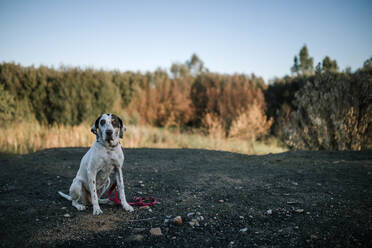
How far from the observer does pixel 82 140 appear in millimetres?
8336

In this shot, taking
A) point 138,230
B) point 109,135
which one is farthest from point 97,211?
point 109,135

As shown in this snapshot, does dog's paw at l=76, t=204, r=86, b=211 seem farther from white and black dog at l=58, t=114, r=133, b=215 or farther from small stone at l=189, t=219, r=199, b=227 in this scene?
small stone at l=189, t=219, r=199, b=227

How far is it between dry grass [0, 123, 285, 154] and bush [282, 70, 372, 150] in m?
2.07

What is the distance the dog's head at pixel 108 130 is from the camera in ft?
9.11

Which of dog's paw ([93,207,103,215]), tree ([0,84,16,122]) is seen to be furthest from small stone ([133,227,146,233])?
tree ([0,84,16,122])

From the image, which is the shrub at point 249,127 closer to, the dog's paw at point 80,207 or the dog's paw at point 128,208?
the dog's paw at point 128,208

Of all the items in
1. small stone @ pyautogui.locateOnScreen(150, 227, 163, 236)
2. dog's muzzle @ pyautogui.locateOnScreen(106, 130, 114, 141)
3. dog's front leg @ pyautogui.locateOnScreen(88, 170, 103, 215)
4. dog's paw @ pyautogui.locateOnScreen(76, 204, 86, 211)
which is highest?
dog's muzzle @ pyautogui.locateOnScreen(106, 130, 114, 141)

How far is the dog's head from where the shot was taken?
278 centimetres

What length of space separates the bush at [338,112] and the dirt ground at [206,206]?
6.50 feet

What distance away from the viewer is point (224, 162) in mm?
5781

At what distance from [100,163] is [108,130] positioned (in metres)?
0.44

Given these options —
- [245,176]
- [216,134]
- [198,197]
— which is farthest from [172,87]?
[198,197]

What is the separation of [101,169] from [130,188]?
1.16 meters

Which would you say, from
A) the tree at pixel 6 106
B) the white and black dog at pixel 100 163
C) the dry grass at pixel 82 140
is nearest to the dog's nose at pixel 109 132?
the white and black dog at pixel 100 163
